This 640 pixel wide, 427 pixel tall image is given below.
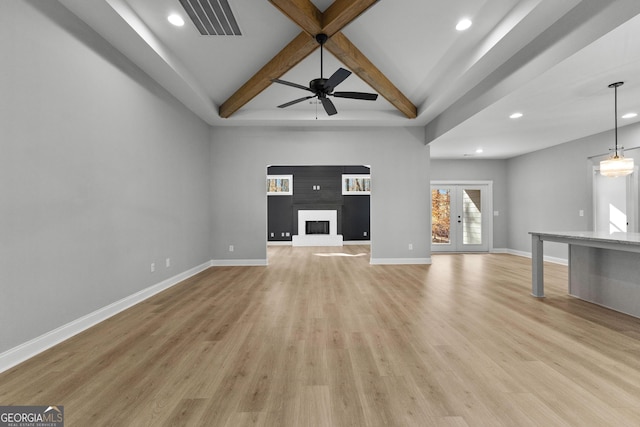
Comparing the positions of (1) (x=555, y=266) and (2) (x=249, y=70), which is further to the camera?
(1) (x=555, y=266)

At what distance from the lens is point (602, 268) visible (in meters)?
3.27

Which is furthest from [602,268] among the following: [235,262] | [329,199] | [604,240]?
[329,199]

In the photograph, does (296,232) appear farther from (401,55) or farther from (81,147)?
(81,147)

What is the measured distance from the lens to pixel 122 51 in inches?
128

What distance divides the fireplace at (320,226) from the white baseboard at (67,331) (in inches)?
264

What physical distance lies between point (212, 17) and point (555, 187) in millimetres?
7252

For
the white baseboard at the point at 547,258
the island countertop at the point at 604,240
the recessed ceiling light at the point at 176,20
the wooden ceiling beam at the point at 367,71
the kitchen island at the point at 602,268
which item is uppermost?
the recessed ceiling light at the point at 176,20

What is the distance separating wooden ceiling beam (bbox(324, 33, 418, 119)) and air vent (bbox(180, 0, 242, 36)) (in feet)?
3.74

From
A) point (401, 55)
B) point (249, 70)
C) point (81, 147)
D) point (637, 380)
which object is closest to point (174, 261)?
point (81, 147)

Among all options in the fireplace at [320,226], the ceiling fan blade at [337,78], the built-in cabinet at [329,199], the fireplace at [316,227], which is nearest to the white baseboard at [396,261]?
the ceiling fan blade at [337,78]

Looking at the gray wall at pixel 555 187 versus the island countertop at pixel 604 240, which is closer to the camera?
the island countertop at pixel 604 240

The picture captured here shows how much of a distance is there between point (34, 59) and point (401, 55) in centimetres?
388

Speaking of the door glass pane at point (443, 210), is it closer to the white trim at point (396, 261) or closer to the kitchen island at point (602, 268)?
the white trim at point (396, 261)

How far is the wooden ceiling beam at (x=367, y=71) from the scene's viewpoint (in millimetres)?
3701
